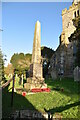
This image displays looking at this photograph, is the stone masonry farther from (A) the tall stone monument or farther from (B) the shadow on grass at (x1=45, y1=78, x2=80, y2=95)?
(A) the tall stone monument

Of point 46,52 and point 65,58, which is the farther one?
point 46,52

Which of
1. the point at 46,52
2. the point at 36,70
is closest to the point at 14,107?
the point at 36,70

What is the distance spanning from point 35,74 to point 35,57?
1.88 m

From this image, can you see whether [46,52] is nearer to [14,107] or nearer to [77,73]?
[77,73]

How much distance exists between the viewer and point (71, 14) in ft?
141

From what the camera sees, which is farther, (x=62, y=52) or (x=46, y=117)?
(x=62, y=52)

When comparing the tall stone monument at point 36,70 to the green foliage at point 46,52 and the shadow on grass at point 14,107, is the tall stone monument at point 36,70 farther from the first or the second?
the green foliage at point 46,52

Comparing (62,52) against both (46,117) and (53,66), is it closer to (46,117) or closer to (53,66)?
(53,66)

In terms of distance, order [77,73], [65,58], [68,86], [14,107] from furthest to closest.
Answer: [65,58] → [77,73] → [68,86] → [14,107]

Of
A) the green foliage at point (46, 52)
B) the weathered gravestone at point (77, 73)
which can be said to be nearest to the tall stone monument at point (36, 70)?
the weathered gravestone at point (77, 73)

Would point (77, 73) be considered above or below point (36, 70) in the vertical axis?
below

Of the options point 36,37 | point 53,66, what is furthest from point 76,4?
point 36,37

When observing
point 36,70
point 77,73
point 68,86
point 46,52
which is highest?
point 46,52

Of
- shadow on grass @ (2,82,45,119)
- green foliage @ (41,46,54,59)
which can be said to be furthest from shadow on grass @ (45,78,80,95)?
green foliage @ (41,46,54,59)
